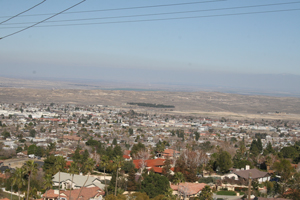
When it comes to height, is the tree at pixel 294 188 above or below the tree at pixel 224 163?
above

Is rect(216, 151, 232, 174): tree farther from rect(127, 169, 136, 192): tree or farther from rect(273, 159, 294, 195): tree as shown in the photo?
rect(127, 169, 136, 192): tree

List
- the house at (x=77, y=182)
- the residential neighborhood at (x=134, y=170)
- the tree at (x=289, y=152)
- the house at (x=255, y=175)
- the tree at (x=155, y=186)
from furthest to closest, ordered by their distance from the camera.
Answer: the tree at (x=289, y=152) → the house at (x=255, y=175) → the house at (x=77, y=182) → the tree at (x=155, y=186) → the residential neighborhood at (x=134, y=170)

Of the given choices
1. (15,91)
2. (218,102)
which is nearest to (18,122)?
(15,91)

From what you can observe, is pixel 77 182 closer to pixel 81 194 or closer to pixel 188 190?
pixel 81 194

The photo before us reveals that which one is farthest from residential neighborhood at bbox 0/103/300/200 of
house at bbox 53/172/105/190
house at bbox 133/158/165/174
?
house at bbox 133/158/165/174

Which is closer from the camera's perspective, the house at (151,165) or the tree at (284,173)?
the tree at (284,173)

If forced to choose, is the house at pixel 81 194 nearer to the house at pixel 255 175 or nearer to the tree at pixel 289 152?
the house at pixel 255 175

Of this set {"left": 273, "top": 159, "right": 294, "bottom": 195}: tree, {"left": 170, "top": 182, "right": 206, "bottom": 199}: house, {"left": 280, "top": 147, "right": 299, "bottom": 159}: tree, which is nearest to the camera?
{"left": 273, "top": 159, "right": 294, "bottom": 195}: tree

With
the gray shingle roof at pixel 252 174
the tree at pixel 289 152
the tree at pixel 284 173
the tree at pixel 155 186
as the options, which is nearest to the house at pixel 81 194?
the tree at pixel 155 186
